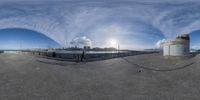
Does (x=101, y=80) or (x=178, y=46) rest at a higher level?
(x=178, y=46)

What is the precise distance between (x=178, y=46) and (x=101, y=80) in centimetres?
1915

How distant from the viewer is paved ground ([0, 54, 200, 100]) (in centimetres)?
2077

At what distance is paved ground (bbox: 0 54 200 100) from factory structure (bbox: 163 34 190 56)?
2.58 meters

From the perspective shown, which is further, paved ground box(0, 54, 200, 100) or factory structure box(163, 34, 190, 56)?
factory structure box(163, 34, 190, 56)

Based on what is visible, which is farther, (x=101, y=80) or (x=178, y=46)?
(x=178, y=46)

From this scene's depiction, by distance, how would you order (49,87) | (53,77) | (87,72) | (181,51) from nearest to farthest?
(49,87) → (53,77) → (87,72) → (181,51)

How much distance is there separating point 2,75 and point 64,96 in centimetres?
1176

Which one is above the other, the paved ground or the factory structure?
the factory structure

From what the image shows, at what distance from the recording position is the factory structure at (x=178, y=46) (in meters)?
40.0

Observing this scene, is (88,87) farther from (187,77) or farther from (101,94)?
(187,77)

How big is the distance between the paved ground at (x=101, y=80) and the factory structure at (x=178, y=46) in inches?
102

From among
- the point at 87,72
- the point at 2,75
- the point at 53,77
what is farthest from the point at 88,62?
the point at 2,75

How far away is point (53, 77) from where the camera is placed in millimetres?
27766

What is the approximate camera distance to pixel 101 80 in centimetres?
2686
